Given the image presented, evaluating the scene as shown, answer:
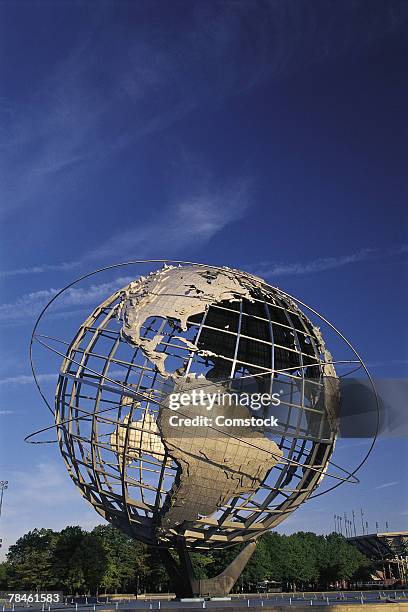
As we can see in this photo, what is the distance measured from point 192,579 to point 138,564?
101 ft

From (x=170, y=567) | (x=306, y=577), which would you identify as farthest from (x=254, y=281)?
(x=306, y=577)

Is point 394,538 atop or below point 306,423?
below

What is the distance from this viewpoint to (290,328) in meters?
18.4

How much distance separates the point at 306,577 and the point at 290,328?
38790 millimetres

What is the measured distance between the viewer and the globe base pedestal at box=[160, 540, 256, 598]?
56.6 feet

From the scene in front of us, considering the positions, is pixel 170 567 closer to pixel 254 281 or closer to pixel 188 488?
pixel 188 488

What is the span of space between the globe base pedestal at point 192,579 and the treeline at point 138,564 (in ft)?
75.6

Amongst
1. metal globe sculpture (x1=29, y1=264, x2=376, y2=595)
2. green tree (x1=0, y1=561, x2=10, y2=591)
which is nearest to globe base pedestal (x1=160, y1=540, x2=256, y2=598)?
metal globe sculpture (x1=29, y1=264, x2=376, y2=595)

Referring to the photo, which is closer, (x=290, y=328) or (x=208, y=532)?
(x=208, y=532)

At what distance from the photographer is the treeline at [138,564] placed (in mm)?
38844

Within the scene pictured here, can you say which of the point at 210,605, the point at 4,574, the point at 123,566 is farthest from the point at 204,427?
the point at 4,574

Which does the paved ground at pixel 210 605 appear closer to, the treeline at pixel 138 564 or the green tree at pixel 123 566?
the treeline at pixel 138 564

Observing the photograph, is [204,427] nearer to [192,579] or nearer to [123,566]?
[192,579]

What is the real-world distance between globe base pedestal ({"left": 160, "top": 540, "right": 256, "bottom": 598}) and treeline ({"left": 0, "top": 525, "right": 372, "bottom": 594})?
2305cm
